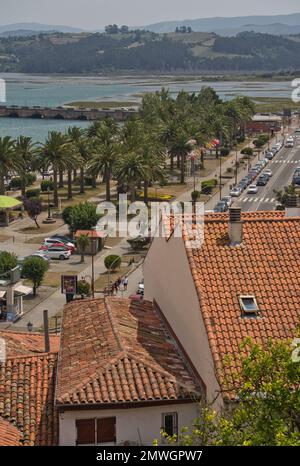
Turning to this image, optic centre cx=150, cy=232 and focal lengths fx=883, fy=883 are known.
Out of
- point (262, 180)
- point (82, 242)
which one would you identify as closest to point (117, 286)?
point (82, 242)

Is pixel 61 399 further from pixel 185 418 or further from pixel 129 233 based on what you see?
pixel 129 233

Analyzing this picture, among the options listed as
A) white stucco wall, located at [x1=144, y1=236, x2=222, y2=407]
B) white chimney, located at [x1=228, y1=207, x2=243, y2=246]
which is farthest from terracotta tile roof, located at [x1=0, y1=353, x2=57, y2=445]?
white chimney, located at [x1=228, y1=207, x2=243, y2=246]

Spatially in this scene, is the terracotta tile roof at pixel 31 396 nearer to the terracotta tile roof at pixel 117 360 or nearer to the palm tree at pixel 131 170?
the terracotta tile roof at pixel 117 360

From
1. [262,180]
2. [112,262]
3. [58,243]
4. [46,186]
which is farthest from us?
[262,180]

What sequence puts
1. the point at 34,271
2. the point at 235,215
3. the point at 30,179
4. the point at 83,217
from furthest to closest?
the point at 30,179
the point at 83,217
the point at 34,271
the point at 235,215

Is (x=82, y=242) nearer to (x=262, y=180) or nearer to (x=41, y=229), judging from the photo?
(x=41, y=229)

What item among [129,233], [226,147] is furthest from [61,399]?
[226,147]

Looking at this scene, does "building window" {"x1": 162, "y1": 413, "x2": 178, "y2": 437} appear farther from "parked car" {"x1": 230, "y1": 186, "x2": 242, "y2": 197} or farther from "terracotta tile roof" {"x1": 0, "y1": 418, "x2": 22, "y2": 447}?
"parked car" {"x1": 230, "y1": 186, "x2": 242, "y2": 197}

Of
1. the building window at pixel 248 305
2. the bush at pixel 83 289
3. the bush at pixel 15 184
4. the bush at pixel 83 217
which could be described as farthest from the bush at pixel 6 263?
the bush at pixel 15 184
